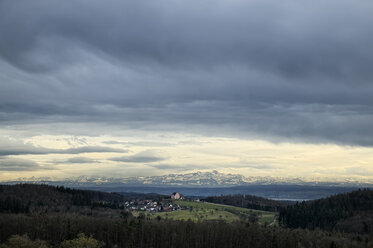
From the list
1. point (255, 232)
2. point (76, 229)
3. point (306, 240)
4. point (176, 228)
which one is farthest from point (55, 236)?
point (306, 240)

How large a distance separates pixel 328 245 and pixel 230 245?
4086 cm

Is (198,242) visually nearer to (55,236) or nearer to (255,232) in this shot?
(255,232)

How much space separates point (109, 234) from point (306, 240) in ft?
281

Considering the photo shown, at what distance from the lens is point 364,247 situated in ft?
489

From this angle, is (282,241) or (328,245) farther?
(282,241)

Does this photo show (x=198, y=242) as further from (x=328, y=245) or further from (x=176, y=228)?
(x=328, y=245)

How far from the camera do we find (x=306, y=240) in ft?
559

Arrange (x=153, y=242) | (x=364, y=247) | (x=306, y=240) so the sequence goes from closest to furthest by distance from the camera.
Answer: (x=364, y=247)
(x=306, y=240)
(x=153, y=242)

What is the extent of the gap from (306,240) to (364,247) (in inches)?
1042

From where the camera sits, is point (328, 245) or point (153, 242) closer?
point (328, 245)

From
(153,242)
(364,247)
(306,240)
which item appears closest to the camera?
(364,247)

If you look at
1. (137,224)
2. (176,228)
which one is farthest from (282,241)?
(137,224)

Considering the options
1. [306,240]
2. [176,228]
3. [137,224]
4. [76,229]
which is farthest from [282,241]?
[76,229]

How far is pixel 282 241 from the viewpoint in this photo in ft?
560
